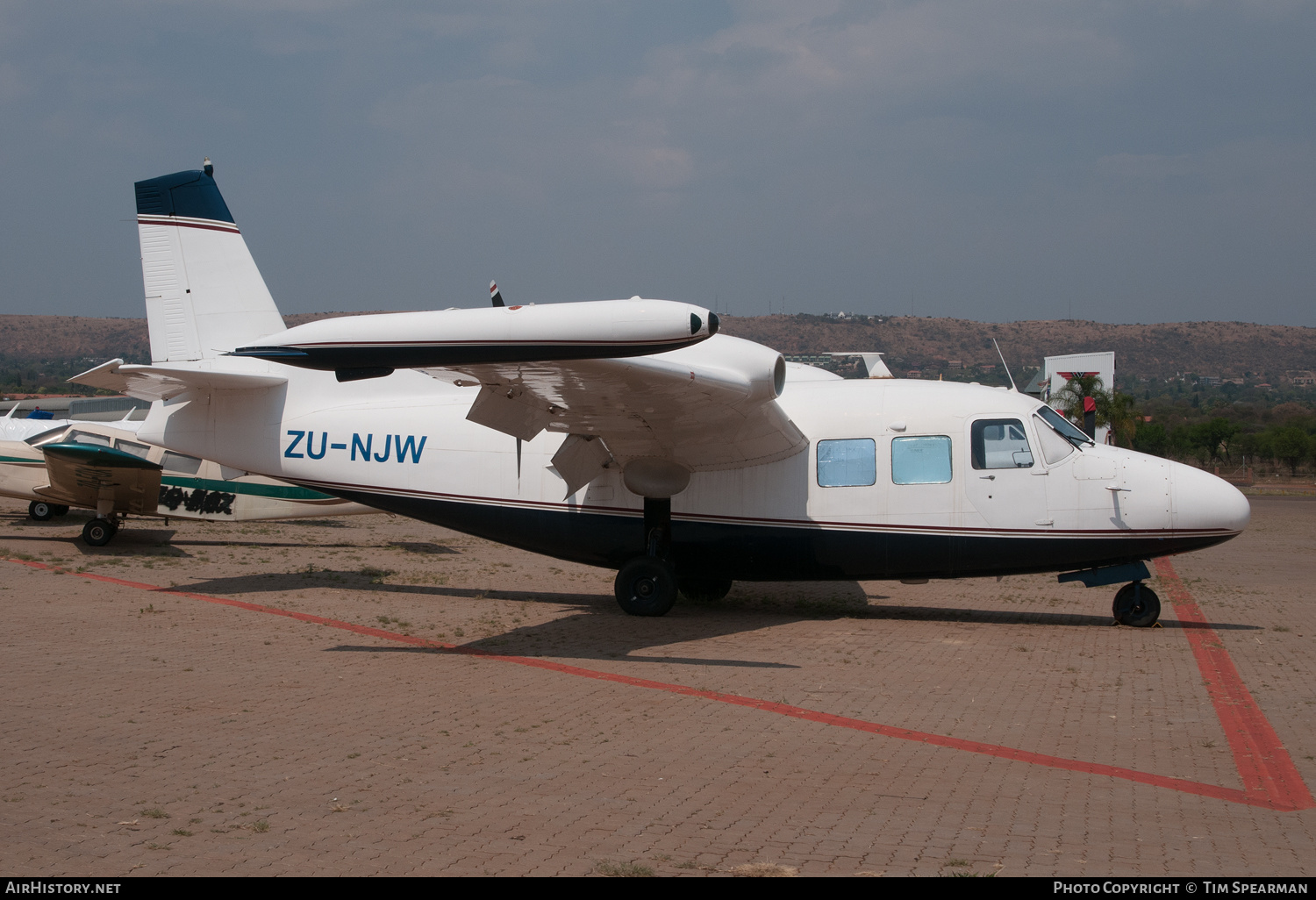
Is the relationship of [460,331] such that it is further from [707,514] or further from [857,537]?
[857,537]

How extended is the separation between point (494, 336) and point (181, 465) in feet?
46.4

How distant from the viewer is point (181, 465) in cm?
1905

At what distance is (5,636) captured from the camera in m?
9.83

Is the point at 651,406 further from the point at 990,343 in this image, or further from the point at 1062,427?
the point at 990,343

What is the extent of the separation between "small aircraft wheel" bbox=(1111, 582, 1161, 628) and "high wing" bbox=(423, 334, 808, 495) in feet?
13.7

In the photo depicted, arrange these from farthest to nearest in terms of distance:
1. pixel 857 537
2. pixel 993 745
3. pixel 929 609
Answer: pixel 929 609 → pixel 857 537 → pixel 993 745

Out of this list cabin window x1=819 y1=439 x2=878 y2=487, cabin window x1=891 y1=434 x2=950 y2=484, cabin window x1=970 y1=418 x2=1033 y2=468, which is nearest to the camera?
cabin window x1=970 y1=418 x2=1033 y2=468

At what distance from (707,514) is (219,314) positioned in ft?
23.6

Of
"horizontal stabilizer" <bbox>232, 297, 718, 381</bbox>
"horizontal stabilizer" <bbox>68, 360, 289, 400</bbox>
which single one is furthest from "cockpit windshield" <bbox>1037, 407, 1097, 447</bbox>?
"horizontal stabilizer" <bbox>68, 360, 289, 400</bbox>

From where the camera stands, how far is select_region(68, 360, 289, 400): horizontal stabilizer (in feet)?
38.1

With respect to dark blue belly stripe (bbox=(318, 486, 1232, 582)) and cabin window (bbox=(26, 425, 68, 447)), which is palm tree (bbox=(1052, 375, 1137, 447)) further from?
cabin window (bbox=(26, 425, 68, 447))

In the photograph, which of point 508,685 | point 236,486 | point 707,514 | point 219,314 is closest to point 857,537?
point 707,514

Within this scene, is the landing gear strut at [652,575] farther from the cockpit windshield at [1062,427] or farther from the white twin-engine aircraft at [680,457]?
the cockpit windshield at [1062,427]

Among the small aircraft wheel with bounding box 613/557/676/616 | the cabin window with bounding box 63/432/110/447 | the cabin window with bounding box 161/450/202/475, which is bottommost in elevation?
the small aircraft wheel with bounding box 613/557/676/616
